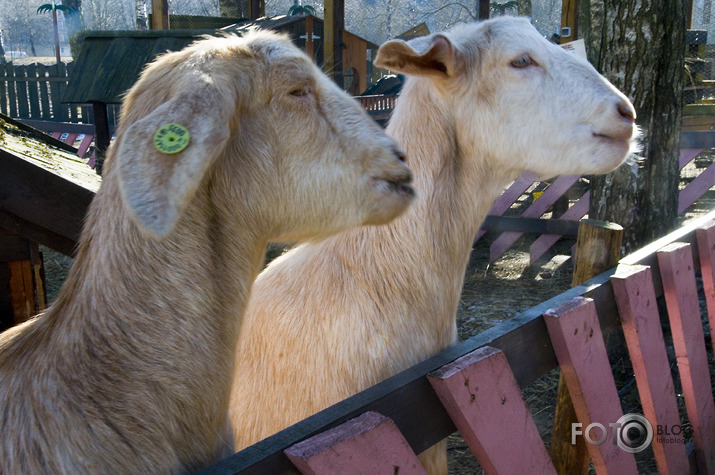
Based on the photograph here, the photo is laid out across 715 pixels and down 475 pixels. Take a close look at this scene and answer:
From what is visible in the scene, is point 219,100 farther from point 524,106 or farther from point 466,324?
point 466,324

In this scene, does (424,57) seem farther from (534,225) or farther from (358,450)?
(534,225)

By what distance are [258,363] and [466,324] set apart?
11.1 feet

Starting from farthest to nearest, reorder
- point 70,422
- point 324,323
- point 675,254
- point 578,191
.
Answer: point 578,191
point 675,254
point 324,323
point 70,422

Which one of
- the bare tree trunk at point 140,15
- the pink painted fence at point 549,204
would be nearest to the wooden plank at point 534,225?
the pink painted fence at point 549,204

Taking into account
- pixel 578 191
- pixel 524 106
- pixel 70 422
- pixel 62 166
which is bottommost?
pixel 578 191

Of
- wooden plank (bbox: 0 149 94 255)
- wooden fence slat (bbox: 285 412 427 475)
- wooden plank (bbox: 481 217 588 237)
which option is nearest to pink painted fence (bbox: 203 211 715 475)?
wooden fence slat (bbox: 285 412 427 475)

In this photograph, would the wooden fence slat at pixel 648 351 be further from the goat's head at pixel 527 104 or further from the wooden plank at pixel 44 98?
the wooden plank at pixel 44 98

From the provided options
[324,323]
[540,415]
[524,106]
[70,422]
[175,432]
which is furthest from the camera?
[540,415]

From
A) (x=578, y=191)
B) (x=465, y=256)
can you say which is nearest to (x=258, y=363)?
(x=465, y=256)

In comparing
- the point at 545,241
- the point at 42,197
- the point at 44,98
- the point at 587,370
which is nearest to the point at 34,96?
the point at 44,98

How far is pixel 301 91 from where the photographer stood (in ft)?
6.28

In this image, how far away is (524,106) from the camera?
2662mm

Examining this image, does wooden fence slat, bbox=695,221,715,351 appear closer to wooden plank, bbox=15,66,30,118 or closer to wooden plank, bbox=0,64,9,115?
wooden plank, bbox=15,66,30,118

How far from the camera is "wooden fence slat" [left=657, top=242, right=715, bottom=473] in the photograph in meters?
2.88
